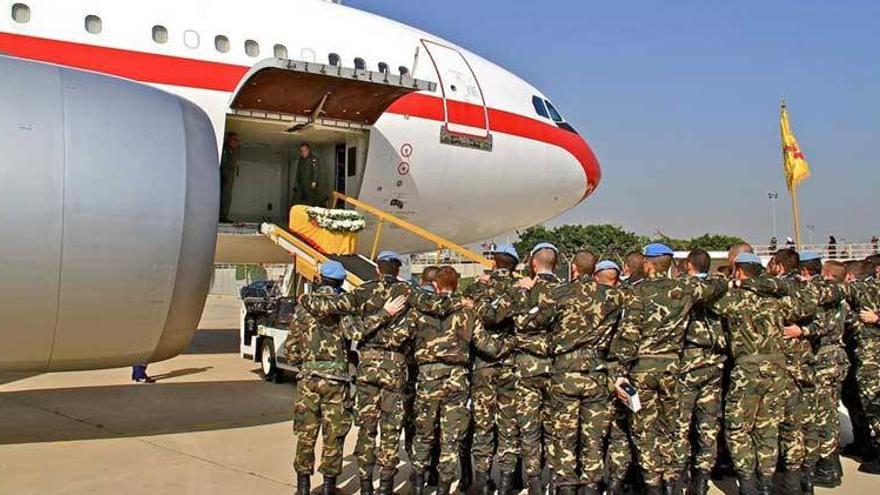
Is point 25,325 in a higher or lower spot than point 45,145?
lower

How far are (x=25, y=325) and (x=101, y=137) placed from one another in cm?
154

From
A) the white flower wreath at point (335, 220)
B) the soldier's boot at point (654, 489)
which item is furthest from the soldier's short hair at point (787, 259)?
the white flower wreath at point (335, 220)

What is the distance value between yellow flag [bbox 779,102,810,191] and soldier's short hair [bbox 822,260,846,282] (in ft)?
62.7

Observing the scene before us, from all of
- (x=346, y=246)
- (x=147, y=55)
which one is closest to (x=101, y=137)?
(x=147, y=55)

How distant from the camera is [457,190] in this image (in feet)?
41.1

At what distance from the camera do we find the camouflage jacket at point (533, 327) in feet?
18.1

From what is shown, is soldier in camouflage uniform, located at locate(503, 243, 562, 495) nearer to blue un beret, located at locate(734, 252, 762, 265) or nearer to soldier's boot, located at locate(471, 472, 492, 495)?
soldier's boot, located at locate(471, 472, 492, 495)

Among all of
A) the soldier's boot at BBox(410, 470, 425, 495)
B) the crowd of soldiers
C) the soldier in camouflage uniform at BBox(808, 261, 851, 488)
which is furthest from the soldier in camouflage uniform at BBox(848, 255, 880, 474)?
the soldier's boot at BBox(410, 470, 425, 495)

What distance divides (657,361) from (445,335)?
1.58 metres

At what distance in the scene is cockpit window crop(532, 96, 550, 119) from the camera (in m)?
13.8

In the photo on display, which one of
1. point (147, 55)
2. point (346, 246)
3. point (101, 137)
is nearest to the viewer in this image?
point (101, 137)

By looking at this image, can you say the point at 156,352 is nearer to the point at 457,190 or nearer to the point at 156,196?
the point at 156,196

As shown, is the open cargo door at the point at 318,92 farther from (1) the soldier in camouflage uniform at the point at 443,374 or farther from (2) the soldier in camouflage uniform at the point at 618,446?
(2) the soldier in camouflage uniform at the point at 618,446

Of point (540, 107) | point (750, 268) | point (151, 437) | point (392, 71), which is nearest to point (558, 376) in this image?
point (750, 268)
